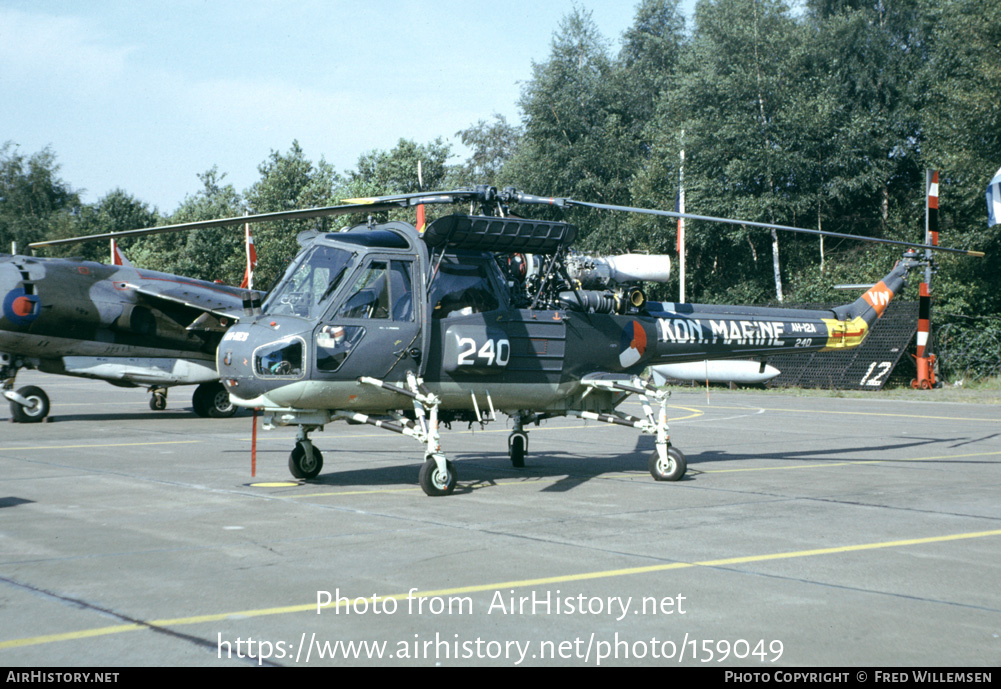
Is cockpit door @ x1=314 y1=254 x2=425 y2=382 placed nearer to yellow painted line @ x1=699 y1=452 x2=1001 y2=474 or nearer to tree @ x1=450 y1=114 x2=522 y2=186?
yellow painted line @ x1=699 y1=452 x2=1001 y2=474

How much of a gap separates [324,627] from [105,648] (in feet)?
4.07

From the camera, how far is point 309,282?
11.5m

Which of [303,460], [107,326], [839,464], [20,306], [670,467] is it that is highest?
[20,306]

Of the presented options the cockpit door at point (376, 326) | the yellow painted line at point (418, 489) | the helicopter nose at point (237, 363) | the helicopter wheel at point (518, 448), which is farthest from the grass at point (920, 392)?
the helicopter nose at point (237, 363)

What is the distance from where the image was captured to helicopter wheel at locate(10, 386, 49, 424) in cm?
2120

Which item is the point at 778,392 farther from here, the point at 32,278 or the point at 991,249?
the point at 32,278

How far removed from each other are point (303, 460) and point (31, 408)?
1183cm

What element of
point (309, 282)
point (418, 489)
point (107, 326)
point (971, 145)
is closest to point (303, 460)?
point (418, 489)

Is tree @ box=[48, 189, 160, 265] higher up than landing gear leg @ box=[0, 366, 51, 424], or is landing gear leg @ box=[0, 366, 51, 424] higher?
tree @ box=[48, 189, 160, 265]

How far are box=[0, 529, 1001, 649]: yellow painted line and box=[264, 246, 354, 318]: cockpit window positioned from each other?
5.23m

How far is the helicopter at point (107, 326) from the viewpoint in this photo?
2095 centimetres

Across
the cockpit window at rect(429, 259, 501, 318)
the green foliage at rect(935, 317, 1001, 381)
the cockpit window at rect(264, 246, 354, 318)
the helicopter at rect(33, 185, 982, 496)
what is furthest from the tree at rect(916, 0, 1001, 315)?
the cockpit window at rect(264, 246, 354, 318)

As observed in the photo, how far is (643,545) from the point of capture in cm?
837

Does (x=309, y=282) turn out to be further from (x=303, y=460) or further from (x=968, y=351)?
(x=968, y=351)
